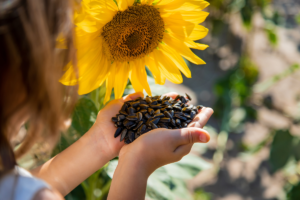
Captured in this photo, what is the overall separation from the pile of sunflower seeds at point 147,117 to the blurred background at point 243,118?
8 centimetres

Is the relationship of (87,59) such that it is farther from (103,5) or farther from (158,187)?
(158,187)

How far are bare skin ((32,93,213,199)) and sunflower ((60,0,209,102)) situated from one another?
0.10m

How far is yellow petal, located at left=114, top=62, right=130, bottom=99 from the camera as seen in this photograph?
744 millimetres

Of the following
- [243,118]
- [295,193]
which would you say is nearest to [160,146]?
[295,193]

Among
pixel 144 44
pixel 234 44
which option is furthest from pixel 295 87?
pixel 144 44

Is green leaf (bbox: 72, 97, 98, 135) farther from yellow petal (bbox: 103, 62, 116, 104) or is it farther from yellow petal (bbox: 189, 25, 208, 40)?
yellow petal (bbox: 189, 25, 208, 40)

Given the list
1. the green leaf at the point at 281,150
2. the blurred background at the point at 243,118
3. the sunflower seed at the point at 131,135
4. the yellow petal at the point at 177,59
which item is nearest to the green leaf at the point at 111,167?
the blurred background at the point at 243,118

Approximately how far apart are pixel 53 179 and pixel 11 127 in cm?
26

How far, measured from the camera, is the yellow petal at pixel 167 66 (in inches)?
29.7

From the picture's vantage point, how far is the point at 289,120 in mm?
1985

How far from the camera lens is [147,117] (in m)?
0.79

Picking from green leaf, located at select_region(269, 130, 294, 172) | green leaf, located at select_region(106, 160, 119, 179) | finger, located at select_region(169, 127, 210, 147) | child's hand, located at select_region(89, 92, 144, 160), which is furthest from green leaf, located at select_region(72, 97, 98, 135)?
green leaf, located at select_region(269, 130, 294, 172)

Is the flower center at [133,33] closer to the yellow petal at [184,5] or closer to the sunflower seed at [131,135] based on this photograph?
the yellow petal at [184,5]

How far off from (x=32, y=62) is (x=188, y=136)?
373 millimetres
